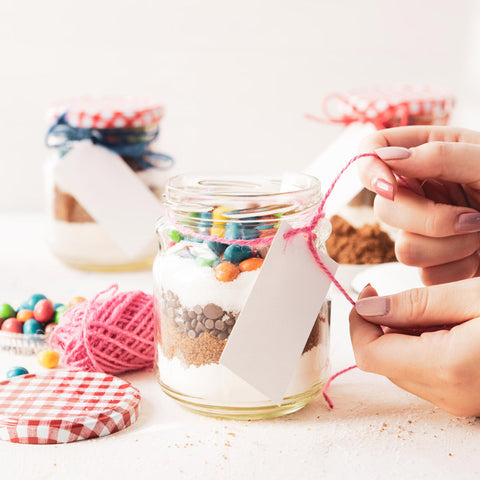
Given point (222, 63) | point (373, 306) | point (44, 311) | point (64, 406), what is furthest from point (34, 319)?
point (222, 63)

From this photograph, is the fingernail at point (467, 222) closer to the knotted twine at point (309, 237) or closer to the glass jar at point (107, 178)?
the knotted twine at point (309, 237)

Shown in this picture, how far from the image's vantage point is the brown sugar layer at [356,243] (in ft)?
4.11

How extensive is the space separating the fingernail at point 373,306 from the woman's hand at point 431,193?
0.10 meters

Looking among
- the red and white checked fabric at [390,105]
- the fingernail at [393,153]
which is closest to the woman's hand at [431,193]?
the fingernail at [393,153]

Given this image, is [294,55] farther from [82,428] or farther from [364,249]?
[82,428]

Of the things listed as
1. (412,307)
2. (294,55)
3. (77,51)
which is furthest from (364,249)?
(77,51)

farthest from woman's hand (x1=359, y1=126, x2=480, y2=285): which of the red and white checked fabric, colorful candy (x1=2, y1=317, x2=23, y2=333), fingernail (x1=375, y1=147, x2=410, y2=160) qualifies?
colorful candy (x1=2, y1=317, x2=23, y2=333)

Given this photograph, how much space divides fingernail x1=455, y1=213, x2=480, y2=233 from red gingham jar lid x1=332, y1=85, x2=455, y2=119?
1.53ft

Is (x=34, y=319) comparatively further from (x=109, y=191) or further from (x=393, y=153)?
(x=393, y=153)

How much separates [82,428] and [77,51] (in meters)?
1.15

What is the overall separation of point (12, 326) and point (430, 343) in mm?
536

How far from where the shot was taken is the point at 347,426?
30.3 inches

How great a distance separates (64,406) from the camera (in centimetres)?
75

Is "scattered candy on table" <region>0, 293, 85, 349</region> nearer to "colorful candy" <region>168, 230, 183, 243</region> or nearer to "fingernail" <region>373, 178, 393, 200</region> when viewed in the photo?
"colorful candy" <region>168, 230, 183, 243</region>
